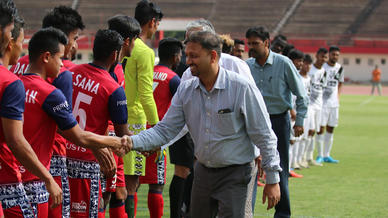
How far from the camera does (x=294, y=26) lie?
209 feet

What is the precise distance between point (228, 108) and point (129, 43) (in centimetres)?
168

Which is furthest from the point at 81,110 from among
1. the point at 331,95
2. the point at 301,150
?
the point at 331,95

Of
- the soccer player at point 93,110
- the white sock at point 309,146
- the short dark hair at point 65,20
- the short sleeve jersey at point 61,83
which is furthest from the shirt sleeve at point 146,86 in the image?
the white sock at point 309,146

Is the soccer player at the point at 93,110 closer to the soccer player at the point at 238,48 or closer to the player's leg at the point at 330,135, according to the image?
the soccer player at the point at 238,48

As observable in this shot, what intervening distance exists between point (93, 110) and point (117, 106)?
20cm

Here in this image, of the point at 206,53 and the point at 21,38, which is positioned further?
the point at 206,53

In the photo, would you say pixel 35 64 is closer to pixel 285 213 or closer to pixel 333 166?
pixel 285 213

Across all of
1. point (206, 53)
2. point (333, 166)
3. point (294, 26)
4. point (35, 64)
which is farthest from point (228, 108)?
point (294, 26)

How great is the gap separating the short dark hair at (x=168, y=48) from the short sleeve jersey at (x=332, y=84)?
23.7ft

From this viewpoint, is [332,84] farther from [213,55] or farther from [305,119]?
[213,55]

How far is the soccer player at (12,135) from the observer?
339 centimetres

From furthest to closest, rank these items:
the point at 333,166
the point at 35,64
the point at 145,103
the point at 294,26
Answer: the point at 294,26, the point at 333,166, the point at 145,103, the point at 35,64

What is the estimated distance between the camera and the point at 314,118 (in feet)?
41.1

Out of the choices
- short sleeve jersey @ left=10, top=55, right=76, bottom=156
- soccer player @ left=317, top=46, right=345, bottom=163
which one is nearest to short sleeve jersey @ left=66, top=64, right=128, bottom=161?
short sleeve jersey @ left=10, top=55, right=76, bottom=156
